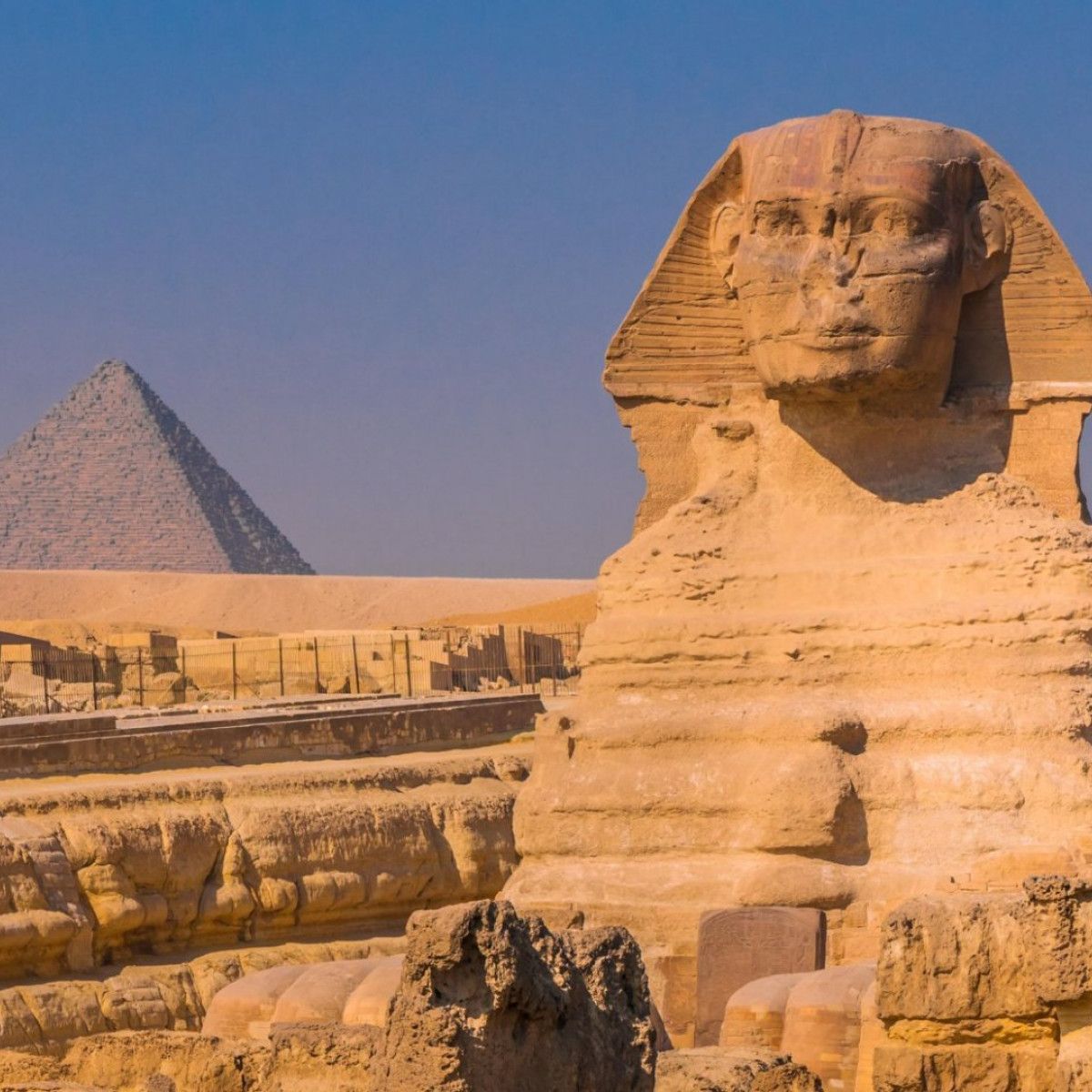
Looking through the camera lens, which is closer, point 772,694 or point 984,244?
point 772,694

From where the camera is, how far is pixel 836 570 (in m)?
17.3

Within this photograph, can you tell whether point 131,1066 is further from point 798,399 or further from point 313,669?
point 313,669

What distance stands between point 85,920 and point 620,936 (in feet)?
32.3

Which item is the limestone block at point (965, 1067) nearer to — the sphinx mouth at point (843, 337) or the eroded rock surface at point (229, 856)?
the sphinx mouth at point (843, 337)

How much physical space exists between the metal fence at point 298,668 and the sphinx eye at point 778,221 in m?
19.0

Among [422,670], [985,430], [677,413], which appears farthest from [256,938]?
[422,670]

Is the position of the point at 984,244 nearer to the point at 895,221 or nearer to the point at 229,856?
the point at 895,221

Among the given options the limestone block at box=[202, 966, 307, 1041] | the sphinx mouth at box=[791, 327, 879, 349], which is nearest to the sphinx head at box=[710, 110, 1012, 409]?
the sphinx mouth at box=[791, 327, 879, 349]

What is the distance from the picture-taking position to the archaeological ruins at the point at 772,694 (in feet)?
51.6

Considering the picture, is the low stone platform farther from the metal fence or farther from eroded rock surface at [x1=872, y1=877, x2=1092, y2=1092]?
eroded rock surface at [x1=872, y1=877, x2=1092, y2=1092]

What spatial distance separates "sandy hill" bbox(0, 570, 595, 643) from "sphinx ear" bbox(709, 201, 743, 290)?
274ft

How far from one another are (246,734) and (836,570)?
7.26 meters

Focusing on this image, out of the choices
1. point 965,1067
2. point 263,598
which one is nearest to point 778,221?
point 965,1067

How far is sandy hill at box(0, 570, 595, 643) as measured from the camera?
108125 mm
